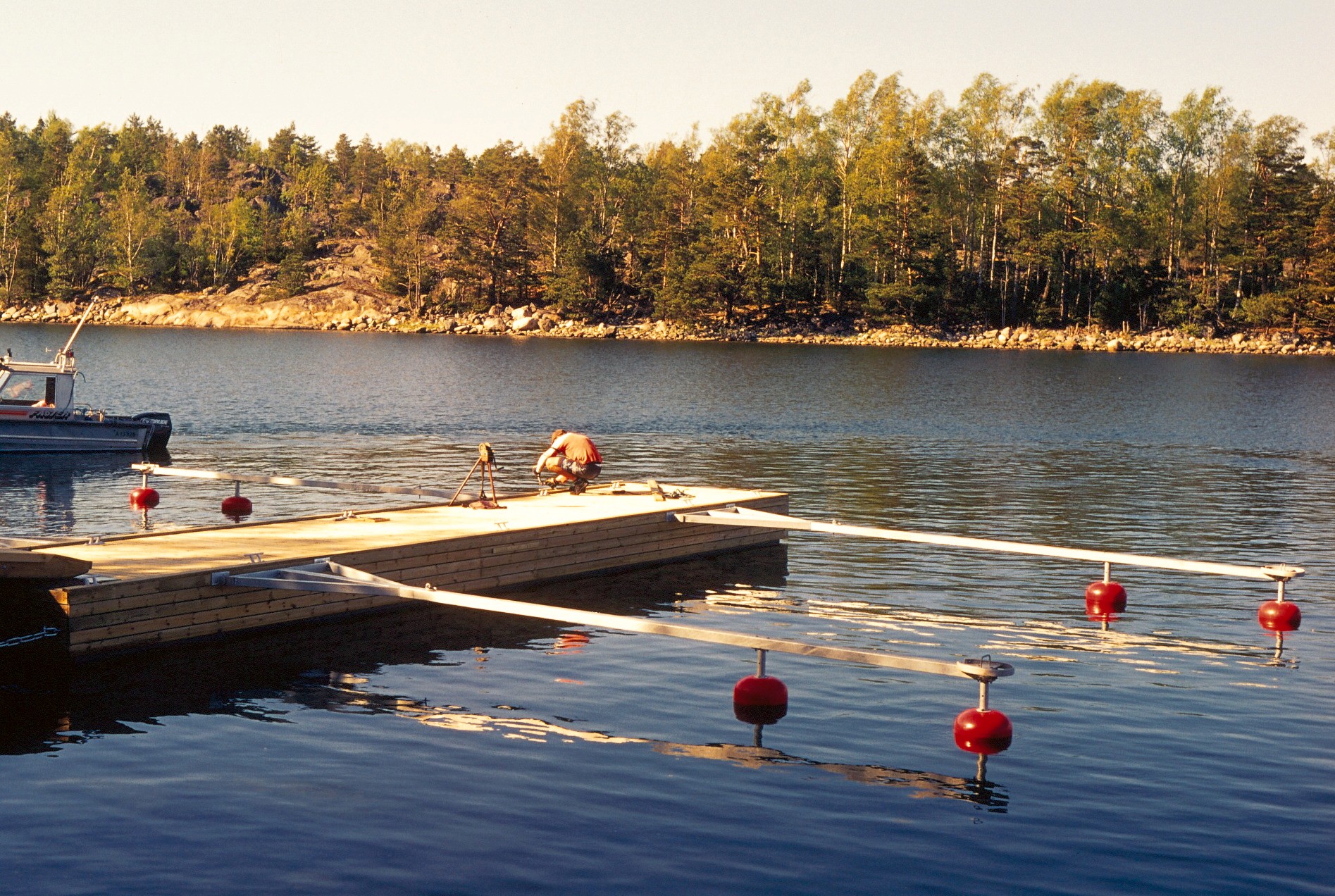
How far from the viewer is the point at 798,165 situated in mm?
119312

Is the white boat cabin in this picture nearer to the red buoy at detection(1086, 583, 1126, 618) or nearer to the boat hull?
the boat hull

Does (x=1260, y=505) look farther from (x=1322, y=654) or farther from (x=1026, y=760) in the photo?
(x=1026, y=760)

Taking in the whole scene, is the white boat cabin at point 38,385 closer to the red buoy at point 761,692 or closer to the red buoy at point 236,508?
the red buoy at point 236,508

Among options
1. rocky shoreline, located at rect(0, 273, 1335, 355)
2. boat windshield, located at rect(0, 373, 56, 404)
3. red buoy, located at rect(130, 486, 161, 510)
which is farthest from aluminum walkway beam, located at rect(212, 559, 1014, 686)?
rocky shoreline, located at rect(0, 273, 1335, 355)

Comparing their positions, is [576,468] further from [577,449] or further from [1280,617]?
[1280,617]

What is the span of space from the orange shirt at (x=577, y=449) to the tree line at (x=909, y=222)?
89083 millimetres

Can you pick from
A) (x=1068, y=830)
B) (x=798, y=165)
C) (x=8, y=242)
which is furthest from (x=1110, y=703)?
(x=8, y=242)

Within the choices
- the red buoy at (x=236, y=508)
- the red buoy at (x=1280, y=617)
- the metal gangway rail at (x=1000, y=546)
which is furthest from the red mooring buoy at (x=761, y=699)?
the red buoy at (x=236, y=508)

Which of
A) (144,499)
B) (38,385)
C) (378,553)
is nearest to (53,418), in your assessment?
(38,385)

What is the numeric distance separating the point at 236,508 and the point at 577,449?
7.20 metres

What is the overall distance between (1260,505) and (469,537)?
2114 centimetres

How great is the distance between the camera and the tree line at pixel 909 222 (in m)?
109

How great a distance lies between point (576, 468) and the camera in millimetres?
23250

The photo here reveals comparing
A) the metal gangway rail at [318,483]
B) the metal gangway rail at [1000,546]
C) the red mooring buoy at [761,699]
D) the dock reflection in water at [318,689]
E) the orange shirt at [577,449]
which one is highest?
the orange shirt at [577,449]
